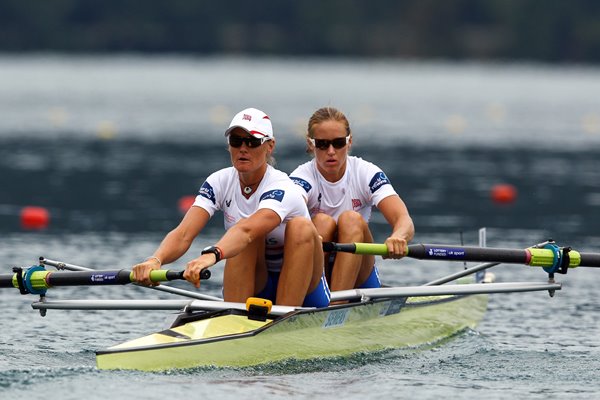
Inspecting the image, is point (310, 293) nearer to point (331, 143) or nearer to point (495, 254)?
point (331, 143)

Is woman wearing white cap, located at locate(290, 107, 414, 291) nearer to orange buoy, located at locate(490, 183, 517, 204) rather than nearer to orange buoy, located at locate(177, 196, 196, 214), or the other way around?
orange buoy, located at locate(177, 196, 196, 214)

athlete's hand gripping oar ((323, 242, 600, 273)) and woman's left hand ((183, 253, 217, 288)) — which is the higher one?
athlete's hand gripping oar ((323, 242, 600, 273))

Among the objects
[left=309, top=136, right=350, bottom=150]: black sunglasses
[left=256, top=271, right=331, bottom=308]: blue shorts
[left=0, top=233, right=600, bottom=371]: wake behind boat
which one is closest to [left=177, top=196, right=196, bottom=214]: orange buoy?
[left=0, top=233, right=600, bottom=371]: wake behind boat

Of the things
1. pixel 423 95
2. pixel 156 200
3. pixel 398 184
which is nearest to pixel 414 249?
pixel 156 200

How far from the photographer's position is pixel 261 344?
977cm

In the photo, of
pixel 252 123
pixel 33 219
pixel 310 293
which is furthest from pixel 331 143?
pixel 33 219

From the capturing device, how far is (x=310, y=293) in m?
10.4

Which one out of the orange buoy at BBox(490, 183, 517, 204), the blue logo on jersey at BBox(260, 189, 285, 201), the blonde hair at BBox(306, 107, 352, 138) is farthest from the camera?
the orange buoy at BBox(490, 183, 517, 204)

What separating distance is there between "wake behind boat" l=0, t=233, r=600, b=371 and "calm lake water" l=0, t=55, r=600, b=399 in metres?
0.14

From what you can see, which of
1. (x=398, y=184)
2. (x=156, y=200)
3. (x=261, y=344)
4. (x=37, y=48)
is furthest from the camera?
(x=37, y=48)

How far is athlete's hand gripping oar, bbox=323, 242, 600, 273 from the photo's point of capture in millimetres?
10422

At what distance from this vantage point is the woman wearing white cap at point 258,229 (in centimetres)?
996

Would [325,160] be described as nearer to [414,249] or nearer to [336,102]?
[414,249]

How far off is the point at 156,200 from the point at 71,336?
34.5 feet
